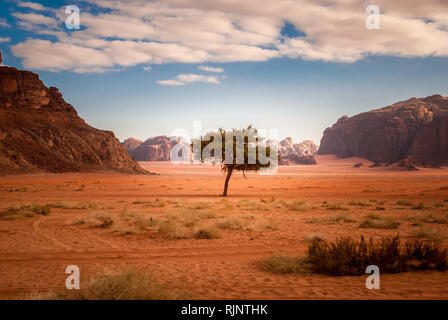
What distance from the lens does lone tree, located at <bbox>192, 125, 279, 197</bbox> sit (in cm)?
2920

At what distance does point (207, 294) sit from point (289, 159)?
150527 millimetres

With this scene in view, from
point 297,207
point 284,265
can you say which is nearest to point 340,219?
point 297,207

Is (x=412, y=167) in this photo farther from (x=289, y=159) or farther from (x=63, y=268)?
(x=63, y=268)

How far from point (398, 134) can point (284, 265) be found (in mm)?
142851

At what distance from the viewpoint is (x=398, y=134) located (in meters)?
130

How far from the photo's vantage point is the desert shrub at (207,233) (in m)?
11.3

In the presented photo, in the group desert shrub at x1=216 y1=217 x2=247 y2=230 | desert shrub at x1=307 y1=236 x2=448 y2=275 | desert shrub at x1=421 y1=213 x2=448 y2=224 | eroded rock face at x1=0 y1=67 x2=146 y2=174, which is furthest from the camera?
eroded rock face at x1=0 y1=67 x2=146 y2=174

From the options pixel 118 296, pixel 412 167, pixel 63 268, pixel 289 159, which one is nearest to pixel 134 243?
pixel 63 268

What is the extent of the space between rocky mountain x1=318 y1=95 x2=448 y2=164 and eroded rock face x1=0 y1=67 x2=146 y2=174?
104072 millimetres

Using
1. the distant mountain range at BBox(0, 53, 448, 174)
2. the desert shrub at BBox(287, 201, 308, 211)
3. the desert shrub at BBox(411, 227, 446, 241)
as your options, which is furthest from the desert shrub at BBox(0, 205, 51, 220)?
the distant mountain range at BBox(0, 53, 448, 174)

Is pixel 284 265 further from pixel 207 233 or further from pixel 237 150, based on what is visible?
pixel 237 150

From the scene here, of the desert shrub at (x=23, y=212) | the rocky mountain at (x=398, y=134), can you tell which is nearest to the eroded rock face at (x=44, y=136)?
the desert shrub at (x=23, y=212)

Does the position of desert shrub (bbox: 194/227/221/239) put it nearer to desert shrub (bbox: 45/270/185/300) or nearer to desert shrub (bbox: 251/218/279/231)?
desert shrub (bbox: 251/218/279/231)
